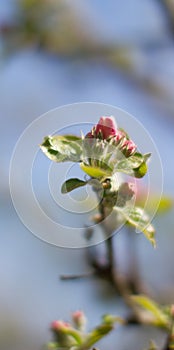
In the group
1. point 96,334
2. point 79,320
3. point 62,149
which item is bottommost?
point 96,334

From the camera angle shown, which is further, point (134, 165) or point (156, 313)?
point (156, 313)

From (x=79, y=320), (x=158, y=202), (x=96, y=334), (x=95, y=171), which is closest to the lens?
(x=95, y=171)

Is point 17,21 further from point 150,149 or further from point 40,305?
point 150,149

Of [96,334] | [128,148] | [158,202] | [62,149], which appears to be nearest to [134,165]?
[128,148]

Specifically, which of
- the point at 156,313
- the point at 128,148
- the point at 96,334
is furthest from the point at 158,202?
the point at 128,148

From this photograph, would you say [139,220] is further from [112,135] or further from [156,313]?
[156,313]

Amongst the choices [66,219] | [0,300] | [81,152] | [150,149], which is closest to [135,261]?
[66,219]

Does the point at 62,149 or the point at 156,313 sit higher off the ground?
the point at 62,149

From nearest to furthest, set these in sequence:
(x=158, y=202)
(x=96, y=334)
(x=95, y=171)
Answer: (x=95, y=171) < (x=96, y=334) < (x=158, y=202)
